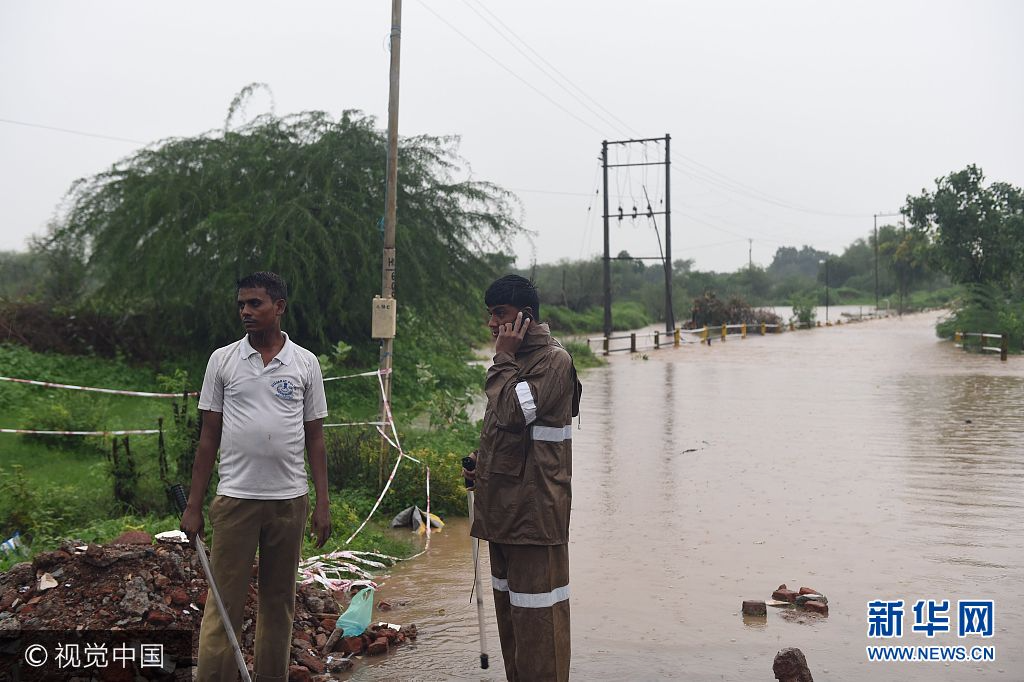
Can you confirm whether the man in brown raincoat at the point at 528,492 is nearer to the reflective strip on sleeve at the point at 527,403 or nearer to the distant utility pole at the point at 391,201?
the reflective strip on sleeve at the point at 527,403

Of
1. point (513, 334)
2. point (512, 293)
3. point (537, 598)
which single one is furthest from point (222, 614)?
point (512, 293)

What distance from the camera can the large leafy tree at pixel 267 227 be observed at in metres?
15.8

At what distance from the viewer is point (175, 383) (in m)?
8.64

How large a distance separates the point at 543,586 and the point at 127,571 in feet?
7.39

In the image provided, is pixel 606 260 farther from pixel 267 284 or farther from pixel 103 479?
pixel 267 284

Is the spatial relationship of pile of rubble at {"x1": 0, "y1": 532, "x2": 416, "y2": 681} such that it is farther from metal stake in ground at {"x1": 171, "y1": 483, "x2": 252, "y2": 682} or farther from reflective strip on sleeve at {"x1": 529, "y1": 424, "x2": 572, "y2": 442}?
reflective strip on sleeve at {"x1": 529, "y1": 424, "x2": 572, "y2": 442}

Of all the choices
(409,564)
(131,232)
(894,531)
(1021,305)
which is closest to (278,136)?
(131,232)

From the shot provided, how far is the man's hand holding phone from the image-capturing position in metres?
4.09

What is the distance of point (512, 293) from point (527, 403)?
1.81 feet

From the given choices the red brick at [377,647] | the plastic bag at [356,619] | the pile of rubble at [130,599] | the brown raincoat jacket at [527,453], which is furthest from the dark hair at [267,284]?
the red brick at [377,647]

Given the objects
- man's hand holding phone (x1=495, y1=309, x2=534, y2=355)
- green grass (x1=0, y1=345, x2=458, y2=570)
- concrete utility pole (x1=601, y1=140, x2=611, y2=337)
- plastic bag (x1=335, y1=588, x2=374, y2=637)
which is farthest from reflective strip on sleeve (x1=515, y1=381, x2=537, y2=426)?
concrete utility pole (x1=601, y1=140, x2=611, y2=337)

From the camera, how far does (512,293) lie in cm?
417

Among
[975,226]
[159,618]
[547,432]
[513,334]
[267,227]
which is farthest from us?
[975,226]

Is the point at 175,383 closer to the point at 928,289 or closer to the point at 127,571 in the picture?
the point at 127,571
